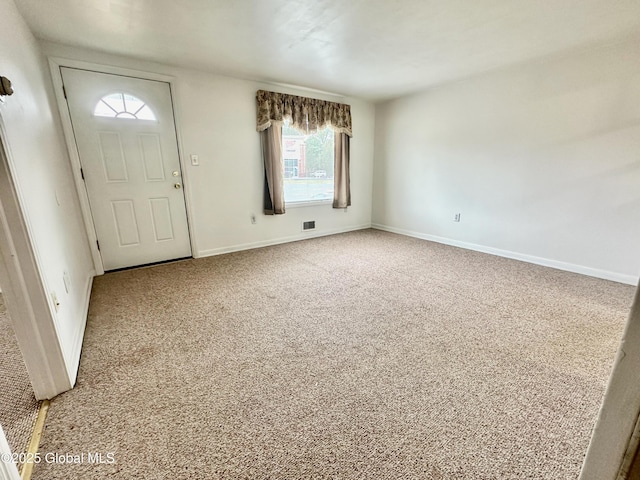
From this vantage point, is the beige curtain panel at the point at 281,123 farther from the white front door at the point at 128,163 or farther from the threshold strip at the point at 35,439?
the threshold strip at the point at 35,439

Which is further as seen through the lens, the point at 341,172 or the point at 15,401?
the point at 341,172

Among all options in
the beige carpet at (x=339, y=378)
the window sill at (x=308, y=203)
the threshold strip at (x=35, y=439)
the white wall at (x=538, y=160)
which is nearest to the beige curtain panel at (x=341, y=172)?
the window sill at (x=308, y=203)

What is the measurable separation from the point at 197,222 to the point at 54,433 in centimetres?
259

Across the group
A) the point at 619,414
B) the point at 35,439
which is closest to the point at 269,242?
the point at 35,439

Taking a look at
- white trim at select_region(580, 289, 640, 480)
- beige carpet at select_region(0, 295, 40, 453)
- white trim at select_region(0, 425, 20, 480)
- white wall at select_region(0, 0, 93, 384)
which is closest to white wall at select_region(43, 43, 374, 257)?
white wall at select_region(0, 0, 93, 384)

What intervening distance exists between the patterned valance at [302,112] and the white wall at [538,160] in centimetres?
94

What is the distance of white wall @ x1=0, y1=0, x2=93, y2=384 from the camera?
140cm

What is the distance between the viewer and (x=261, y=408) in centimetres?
135

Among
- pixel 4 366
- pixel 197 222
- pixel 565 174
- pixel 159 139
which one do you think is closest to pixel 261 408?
pixel 4 366

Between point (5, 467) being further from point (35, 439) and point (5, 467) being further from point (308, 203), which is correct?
point (308, 203)

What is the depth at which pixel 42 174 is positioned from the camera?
1.79 meters

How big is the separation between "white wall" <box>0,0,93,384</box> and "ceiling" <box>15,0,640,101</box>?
42cm

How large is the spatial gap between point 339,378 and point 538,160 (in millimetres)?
3353

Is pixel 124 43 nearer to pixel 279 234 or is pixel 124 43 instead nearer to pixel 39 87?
pixel 39 87
